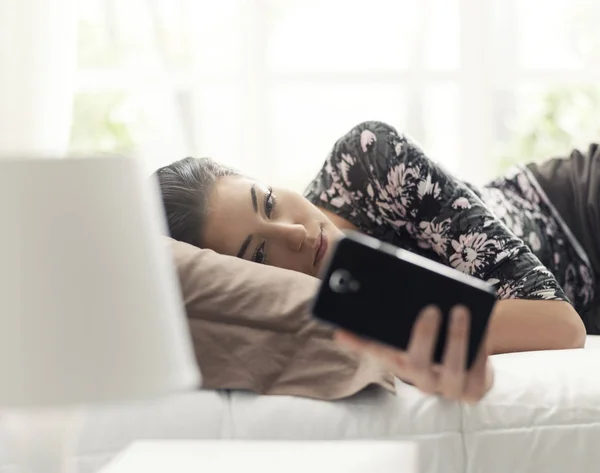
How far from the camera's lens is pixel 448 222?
160cm

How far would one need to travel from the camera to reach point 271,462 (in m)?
0.93

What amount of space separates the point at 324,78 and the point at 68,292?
228cm

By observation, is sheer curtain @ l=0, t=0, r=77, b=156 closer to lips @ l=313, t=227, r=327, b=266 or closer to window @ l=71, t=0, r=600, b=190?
window @ l=71, t=0, r=600, b=190

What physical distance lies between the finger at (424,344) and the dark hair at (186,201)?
61cm

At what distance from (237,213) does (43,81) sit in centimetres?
100

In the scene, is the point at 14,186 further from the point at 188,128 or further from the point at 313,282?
the point at 188,128

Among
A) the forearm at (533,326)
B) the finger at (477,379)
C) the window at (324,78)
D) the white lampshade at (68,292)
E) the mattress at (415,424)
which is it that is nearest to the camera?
the white lampshade at (68,292)

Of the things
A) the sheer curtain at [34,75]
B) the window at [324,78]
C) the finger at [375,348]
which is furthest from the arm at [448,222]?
the window at [324,78]

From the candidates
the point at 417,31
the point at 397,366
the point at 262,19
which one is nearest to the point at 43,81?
the point at 262,19

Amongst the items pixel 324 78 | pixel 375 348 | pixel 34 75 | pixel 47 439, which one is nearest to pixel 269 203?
pixel 375 348

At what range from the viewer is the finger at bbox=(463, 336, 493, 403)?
3.53 feet

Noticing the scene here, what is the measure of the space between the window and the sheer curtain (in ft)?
1.59

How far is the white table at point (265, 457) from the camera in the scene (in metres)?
0.91

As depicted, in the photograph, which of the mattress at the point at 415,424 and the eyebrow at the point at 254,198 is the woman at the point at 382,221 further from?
the mattress at the point at 415,424
